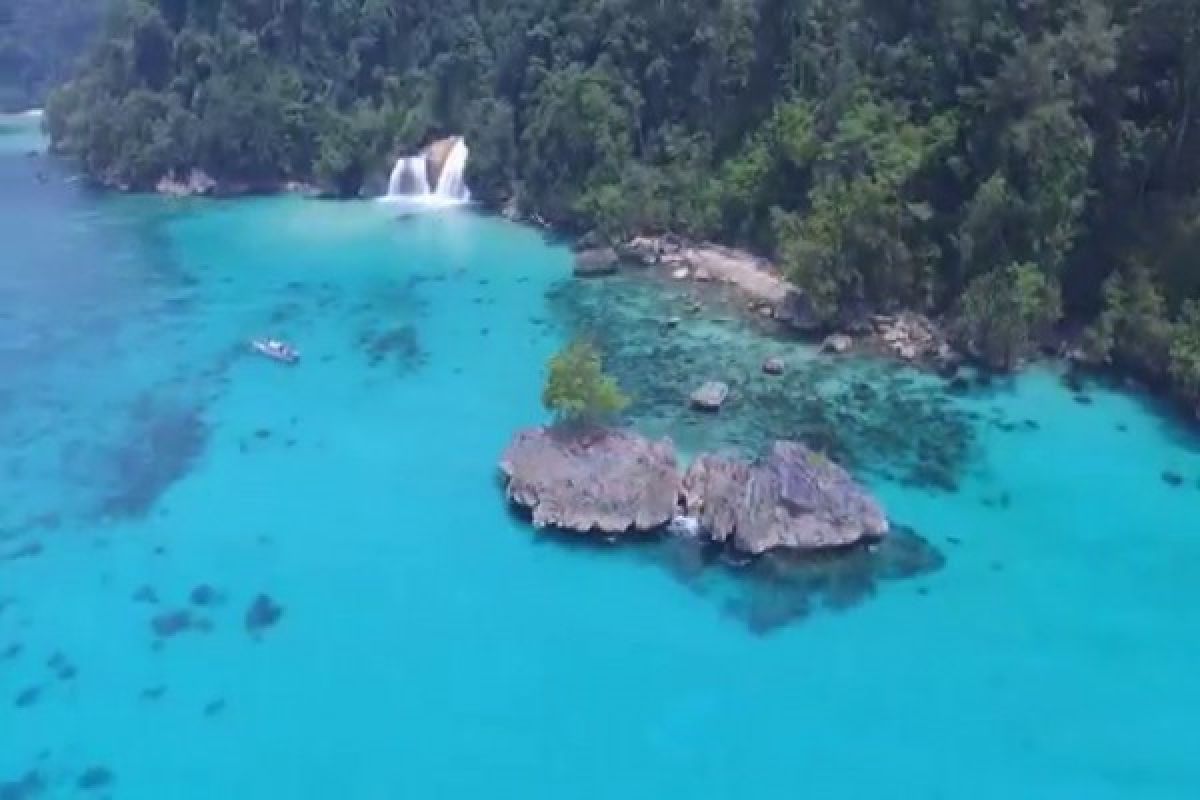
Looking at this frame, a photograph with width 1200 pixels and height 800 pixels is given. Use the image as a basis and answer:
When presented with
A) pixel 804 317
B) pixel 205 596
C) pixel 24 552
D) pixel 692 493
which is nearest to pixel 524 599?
pixel 692 493

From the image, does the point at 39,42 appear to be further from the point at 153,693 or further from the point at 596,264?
the point at 153,693

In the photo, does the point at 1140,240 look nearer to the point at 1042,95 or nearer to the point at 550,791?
the point at 1042,95

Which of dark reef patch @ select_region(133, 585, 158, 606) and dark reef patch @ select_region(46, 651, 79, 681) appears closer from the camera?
dark reef patch @ select_region(46, 651, 79, 681)

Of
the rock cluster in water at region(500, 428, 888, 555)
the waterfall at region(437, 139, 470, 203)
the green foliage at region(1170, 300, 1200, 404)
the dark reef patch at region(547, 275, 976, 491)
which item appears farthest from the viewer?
the waterfall at region(437, 139, 470, 203)

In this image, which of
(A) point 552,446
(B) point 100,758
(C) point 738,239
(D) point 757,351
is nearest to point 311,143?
(C) point 738,239

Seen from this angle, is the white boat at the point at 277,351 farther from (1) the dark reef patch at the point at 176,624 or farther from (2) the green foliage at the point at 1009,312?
(2) the green foliage at the point at 1009,312

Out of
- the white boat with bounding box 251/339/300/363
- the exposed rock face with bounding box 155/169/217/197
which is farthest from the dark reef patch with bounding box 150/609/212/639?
the exposed rock face with bounding box 155/169/217/197

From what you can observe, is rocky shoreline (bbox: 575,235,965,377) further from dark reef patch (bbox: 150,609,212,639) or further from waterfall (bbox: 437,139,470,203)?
dark reef patch (bbox: 150,609,212,639)
